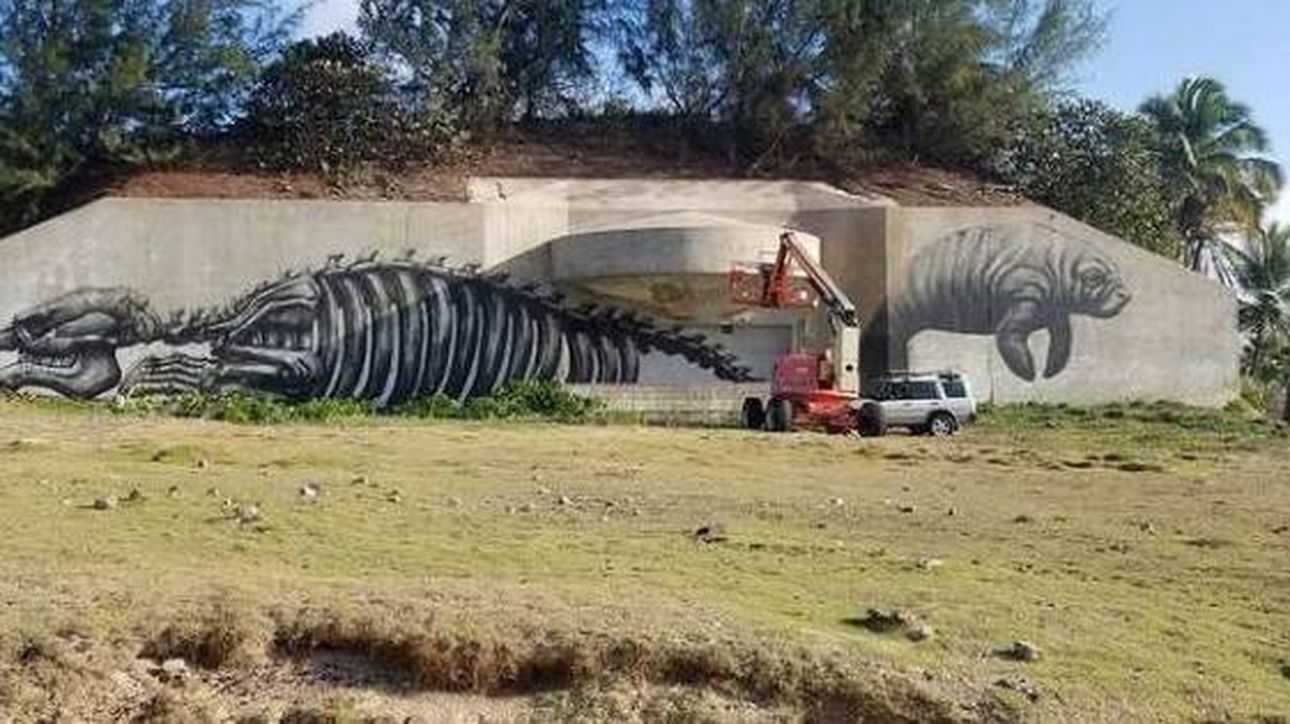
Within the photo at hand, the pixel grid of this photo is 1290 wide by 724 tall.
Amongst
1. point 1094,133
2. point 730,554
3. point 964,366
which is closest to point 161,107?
point 964,366

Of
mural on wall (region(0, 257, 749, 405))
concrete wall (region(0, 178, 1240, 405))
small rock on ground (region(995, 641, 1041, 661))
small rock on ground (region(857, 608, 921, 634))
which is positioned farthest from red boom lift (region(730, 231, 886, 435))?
small rock on ground (region(995, 641, 1041, 661))

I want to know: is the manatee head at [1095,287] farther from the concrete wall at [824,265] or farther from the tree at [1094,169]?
the tree at [1094,169]

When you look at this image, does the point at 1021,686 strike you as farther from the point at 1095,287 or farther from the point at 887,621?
the point at 1095,287

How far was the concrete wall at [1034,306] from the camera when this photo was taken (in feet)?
117

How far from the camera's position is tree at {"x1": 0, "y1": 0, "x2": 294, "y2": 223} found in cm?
3475

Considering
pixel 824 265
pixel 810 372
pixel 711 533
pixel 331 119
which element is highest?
pixel 331 119

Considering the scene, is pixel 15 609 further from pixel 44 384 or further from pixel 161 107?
pixel 161 107

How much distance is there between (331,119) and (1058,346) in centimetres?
1671

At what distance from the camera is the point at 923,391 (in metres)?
30.6

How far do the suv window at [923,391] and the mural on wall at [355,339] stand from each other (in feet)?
17.9

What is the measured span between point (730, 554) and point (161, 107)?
30.1 meters

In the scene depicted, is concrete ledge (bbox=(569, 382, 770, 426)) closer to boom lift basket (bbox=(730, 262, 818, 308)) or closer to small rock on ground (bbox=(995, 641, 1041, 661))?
boom lift basket (bbox=(730, 262, 818, 308))

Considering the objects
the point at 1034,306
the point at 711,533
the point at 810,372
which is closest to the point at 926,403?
the point at 810,372

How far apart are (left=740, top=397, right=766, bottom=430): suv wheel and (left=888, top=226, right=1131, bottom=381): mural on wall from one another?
259 inches
